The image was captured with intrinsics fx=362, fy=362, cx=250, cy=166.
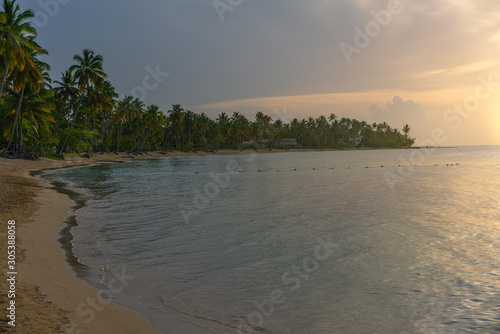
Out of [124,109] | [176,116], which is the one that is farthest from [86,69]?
[176,116]

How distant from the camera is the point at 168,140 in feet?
488

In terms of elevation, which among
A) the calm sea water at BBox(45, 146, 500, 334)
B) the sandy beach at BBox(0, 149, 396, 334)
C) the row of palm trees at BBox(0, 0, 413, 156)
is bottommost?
the calm sea water at BBox(45, 146, 500, 334)

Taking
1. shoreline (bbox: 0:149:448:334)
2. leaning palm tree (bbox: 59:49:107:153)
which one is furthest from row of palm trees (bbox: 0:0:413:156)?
shoreline (bbox: 0:149:448:334)

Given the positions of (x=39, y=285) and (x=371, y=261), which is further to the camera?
(x=371, y=261)

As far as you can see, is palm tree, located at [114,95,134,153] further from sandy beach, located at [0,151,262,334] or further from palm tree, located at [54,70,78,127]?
sandy beach, located at [0,151,262,334]

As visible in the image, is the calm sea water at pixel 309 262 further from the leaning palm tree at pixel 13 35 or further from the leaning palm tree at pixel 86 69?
the leaning palm tree at pixel 86 69

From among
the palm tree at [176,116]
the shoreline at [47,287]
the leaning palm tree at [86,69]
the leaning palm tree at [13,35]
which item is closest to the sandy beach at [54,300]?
the shoreline at [47,287]

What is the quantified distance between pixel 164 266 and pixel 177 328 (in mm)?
4396

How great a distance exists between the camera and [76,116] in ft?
273

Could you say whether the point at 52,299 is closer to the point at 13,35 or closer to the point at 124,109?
the point at 13,35

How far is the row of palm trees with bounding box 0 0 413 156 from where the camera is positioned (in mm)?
39656

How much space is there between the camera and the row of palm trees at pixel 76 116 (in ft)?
130

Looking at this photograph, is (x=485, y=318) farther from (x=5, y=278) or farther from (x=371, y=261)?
(x=5, y=278)

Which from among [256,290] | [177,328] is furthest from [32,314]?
[256,290]
